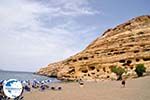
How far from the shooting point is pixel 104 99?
2680 cm

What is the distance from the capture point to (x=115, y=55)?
4402 inches

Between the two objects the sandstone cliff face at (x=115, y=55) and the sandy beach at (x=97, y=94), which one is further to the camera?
the sandstone cliff face at (x=115, y=55)

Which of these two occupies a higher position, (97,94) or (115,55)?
(115,55)

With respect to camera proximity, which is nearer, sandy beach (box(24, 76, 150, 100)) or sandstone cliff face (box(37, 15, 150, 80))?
sandy beach (box(24, 76, 150, 100))

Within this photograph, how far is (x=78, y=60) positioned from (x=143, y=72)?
5306 centimetres

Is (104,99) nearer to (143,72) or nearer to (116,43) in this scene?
(143,72)

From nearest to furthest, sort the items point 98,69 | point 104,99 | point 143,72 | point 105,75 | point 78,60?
1. point 104,99
2. point 143,72
3. point 105,75
4. point 98,69
5. point 78,60

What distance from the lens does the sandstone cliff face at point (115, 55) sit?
337 feet

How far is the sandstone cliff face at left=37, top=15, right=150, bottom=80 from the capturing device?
4048 inches

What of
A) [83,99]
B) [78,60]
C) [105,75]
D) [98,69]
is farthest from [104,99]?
[78,60]

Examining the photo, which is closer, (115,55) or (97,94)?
(97,94)

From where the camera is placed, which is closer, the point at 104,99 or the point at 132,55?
the point at 104,99

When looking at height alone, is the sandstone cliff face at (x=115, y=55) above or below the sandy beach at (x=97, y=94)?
above

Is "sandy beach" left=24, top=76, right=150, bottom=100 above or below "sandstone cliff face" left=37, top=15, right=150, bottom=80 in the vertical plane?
below
